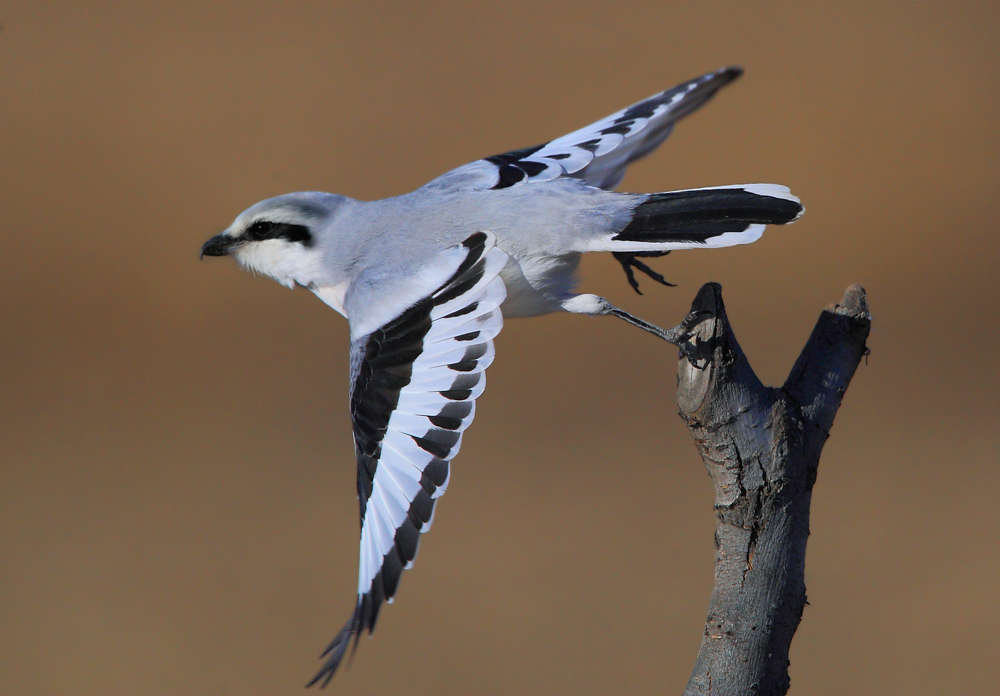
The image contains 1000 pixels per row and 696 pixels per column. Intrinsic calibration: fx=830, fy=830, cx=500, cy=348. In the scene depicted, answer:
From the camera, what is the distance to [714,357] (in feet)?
5.30

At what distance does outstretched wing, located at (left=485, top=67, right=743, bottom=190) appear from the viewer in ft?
7.86

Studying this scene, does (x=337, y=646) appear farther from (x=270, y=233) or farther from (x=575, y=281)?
(x=270, y=233)

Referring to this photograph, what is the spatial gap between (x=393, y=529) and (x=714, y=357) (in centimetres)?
76

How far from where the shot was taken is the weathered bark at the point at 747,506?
1589mm

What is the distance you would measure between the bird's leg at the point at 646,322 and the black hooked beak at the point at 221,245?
1.02 metres

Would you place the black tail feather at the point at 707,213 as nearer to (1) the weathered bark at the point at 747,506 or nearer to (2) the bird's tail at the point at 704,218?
(2) the bird's tail at the point at 704,218

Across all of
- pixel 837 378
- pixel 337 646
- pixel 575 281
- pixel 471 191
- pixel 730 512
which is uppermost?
pixel 471 191

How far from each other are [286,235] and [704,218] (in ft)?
3.79

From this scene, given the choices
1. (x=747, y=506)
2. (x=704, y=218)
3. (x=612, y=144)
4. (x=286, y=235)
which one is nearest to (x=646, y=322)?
(x=704, y=218)

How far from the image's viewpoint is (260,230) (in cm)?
234

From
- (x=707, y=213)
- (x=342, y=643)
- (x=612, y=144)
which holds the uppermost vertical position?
(x=612, y=144)

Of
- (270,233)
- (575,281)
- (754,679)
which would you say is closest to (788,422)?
(754,679)

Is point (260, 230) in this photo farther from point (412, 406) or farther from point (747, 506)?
point (747, 506)

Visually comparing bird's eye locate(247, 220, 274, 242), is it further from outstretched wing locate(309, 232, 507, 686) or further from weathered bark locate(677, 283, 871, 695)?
weathered bark locate(677, 283, 871, 695)
